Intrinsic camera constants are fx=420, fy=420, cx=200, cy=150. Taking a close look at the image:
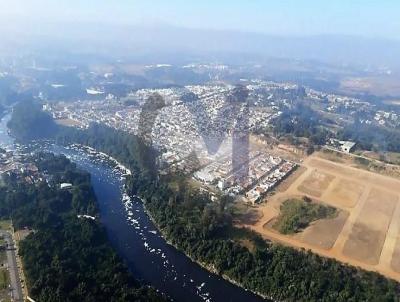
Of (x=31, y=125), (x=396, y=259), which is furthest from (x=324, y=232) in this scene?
(x=31, y=125)

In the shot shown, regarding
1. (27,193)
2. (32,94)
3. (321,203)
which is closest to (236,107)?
(321,203)

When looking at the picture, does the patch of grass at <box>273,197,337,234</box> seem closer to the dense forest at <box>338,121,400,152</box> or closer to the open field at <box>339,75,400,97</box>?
the dense forest at <box>338,121,400,152</box>

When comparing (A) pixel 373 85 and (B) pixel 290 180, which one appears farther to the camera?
(A) pixel 373 85

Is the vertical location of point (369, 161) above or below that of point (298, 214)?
above

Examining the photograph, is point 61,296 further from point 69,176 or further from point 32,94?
point 32,94

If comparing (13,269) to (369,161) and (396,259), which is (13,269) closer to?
(396,259)

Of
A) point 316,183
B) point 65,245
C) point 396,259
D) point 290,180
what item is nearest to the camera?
point 65,245

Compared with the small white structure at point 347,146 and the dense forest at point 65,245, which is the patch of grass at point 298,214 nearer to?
the dense forest at point 65,245
